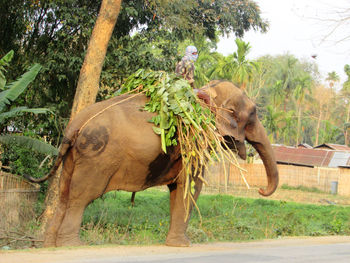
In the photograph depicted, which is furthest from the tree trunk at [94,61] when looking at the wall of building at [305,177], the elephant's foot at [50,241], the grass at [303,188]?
the grass at [303,188]

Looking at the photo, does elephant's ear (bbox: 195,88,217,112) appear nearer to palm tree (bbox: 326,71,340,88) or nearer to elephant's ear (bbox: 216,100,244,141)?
elephant's ear (bbox: 216,100,244,141)

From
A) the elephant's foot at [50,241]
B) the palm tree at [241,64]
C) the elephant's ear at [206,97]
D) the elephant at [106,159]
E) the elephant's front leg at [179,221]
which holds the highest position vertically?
the palm tree at [241,64]

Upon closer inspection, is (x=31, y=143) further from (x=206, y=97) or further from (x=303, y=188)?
(x=303, y=188)

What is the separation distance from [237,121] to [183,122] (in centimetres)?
179

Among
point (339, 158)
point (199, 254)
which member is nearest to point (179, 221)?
point (199, 254)

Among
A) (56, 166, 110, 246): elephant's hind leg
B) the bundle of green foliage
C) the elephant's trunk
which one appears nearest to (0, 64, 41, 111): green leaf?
the bundle of green foliage

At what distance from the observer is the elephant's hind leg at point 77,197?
672cm

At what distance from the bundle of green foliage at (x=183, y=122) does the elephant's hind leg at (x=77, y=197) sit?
3.35 ft

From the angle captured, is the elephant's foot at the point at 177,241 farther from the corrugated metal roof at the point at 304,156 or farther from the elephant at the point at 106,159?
the corrugated metal roof at the point at 304,156

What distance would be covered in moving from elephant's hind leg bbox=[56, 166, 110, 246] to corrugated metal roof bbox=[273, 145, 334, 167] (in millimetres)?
31641

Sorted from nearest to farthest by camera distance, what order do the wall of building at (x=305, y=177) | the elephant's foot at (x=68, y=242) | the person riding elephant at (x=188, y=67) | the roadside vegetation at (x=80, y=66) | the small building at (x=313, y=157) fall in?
1. the elephant's foot at (x=68, y=242)
2. the person riding elephant at (x=188, y=67)
3. the roadside vegetation at (x=80, y=66)
4. the wall of building at (x=305, y=177)
5. the small building at (x=313, y=157)

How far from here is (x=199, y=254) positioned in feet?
21.3

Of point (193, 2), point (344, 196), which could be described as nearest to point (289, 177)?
point (344, 196)

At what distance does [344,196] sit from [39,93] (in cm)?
2050
